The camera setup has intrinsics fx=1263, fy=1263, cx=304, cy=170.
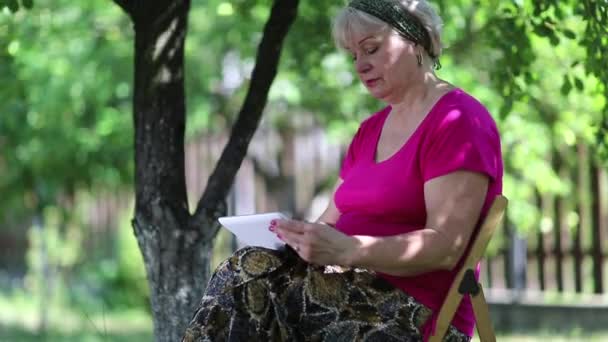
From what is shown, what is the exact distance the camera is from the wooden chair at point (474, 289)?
3.28 meters

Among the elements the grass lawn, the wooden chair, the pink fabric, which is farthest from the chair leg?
the grass lawn

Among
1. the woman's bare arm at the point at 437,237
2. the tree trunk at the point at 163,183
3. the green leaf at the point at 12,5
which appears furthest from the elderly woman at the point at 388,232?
the green leaf at the point at 12,5

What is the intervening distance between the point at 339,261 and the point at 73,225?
1325 centimetres

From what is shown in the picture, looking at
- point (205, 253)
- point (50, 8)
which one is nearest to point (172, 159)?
point (205, 253)

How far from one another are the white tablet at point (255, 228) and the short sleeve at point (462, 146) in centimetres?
43

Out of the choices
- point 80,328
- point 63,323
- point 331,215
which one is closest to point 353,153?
point 331,215

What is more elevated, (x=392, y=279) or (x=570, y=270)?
(x=392, y=279)

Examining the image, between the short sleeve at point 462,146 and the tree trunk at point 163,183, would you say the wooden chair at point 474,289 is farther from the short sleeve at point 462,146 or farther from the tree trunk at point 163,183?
the tree trunk at point 163,183

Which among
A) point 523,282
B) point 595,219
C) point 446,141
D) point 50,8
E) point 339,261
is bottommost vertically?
point 523,282

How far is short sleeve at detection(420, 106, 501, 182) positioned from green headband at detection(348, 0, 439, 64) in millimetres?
289

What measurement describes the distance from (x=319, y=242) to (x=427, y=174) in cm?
36

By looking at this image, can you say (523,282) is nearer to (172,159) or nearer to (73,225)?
(73,225)

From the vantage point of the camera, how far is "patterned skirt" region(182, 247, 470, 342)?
3.38m

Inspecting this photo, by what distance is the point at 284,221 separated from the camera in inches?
129
